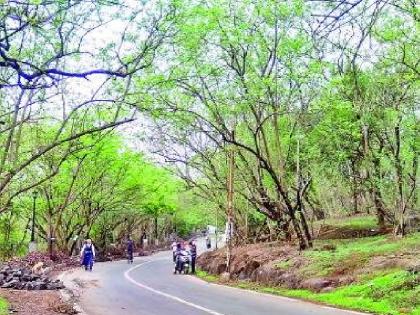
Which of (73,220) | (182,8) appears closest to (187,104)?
(182,8)

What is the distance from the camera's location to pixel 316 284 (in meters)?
19.6

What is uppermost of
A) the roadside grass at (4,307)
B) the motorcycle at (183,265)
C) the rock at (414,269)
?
the motorcycle at (183,265)

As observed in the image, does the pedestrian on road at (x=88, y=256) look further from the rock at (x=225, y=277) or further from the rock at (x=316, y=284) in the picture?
the rock at (x=316, y=284)

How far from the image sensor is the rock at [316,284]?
1920 cm

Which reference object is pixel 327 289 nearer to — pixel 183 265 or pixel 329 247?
pixel 329 247

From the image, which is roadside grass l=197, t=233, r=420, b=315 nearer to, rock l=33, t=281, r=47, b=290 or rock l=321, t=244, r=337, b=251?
rock l=321, t=244, r=337, b=251

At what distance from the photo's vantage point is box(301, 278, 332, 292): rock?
19202mm

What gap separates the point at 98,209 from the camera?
48219 millimetres

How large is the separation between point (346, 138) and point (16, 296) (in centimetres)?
1680

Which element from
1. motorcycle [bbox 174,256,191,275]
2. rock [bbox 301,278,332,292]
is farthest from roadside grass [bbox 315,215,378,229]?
rock [bbox 301,278,332,292]

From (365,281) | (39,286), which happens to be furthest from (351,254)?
(39,286)

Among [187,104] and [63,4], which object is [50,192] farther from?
[63,4]

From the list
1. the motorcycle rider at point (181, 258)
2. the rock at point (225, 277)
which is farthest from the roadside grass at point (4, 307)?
the motorcycle rider at point (181, 258)

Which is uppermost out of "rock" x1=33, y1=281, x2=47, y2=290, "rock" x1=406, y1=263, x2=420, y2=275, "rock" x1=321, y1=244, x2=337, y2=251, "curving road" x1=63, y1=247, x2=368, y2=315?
"rock" x1=321, y1=244, x2=337, y2=251
